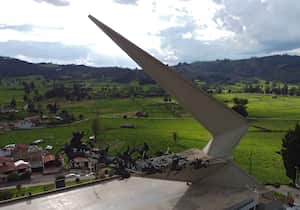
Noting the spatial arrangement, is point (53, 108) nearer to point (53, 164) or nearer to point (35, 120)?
point (35, 120)

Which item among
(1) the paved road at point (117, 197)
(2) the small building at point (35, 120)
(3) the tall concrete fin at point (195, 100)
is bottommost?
(2) the small building at point (35, 120)

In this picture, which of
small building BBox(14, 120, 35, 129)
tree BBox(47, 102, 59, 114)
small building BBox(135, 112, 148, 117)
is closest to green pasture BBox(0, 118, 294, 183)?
small building BBox(14, 120, 35, 129)

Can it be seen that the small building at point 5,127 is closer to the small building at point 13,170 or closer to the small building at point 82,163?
the small building at point 82,163

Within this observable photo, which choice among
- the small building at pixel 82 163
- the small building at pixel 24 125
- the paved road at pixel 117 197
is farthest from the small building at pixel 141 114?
the paved road at pixel 117 197

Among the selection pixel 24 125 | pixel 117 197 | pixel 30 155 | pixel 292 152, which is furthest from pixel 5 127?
pixel 117 197

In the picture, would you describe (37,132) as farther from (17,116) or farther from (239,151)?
(239,151)

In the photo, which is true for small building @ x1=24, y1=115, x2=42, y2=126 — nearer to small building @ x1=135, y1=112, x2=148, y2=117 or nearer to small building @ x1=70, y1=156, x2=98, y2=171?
small building @ x1=135, y1=112, x2=148, y2=117
